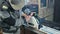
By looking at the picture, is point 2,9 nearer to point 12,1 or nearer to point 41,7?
point 12,1

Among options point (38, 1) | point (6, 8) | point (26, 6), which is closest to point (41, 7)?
point (38, 1)

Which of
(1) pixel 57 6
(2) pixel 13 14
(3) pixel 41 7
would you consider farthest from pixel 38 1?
(2) pixel 13 14

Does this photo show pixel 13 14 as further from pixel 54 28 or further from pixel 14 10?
pixel 54 28

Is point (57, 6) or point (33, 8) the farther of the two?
point (33, 8)

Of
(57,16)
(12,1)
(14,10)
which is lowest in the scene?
(57,16)

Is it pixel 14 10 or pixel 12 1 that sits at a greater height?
pixel 12 1

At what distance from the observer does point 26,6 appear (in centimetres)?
189

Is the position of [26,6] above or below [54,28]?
above

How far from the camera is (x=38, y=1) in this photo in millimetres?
1907

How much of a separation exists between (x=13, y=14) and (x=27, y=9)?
0.26 meters

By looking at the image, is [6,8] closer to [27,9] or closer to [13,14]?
[13,14]

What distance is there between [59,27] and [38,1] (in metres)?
0.49

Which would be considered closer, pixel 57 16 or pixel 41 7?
pixel 57 16

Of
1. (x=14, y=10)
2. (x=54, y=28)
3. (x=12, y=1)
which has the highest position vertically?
(x=12, y=1)
